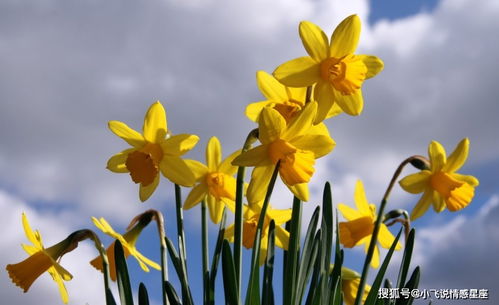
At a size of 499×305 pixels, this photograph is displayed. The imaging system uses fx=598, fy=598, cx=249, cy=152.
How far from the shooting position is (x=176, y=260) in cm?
298

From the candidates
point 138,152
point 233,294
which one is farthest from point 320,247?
point 138,152

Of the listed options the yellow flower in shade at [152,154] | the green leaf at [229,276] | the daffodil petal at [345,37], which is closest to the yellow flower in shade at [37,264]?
the yellow flower in shade at [152,154]

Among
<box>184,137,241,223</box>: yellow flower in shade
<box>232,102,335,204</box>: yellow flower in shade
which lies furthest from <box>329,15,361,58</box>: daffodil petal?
<box>184,137,241,223</box>: yellow flower in shade

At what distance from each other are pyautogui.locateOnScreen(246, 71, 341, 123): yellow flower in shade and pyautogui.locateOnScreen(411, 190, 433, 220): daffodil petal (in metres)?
1.41

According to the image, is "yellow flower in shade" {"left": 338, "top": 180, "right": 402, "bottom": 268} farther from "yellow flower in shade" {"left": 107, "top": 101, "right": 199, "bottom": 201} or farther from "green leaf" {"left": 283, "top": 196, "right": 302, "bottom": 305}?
"yellow flower in shade" {"left": 107, "top": 101, "right": 199, "bottom": 201}

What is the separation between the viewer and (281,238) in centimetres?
315

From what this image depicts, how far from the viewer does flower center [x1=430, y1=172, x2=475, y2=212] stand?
12.7 feet

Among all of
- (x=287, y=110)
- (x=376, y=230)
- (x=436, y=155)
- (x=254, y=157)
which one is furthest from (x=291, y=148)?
(x=436, y=155)

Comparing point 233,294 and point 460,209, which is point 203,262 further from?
point 460,209

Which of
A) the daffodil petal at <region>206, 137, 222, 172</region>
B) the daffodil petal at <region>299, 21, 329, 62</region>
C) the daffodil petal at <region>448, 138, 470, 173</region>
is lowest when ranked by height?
the daffodil petal at <region>206, 137, 222, 172</region>

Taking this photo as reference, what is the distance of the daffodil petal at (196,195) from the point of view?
124 inches

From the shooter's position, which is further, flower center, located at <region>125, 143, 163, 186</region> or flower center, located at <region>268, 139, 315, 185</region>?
flower center, located at <region>125, 143, 163, 186</region>

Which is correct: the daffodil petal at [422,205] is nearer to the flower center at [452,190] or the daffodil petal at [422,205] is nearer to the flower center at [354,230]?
the flower center at [452,190]

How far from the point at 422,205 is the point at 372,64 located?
4.98ft
